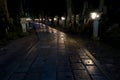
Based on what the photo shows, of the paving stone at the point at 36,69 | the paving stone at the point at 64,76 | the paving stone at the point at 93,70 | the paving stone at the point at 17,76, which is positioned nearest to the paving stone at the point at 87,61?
the paving stone at the point at 93,70

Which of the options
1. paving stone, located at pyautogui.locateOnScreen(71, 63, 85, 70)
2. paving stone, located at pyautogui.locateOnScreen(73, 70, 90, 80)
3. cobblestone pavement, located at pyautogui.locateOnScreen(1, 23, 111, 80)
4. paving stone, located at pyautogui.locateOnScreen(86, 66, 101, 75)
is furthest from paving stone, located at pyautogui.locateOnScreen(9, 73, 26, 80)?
paving stone, located at pyautogui.locateOnScreen(86, 66, 101, 75)

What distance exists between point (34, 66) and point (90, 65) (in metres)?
2.49

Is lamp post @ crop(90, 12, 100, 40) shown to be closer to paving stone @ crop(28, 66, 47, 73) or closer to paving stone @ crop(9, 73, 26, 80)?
paving stone @ crop(28, 66, 47, 73)

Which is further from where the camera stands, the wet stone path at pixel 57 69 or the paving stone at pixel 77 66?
the paving stone at pixel 77 66

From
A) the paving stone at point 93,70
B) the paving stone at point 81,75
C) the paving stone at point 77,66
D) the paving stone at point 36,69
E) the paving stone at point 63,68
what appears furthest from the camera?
the paving stone at point 77,66

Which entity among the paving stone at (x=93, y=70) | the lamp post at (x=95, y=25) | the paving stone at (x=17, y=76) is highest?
the lamp post at (x=95, y=25)

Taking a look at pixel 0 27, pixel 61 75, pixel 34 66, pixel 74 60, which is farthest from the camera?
pixel 0 27

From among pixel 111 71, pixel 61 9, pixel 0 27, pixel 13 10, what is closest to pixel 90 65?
pixel 111 71

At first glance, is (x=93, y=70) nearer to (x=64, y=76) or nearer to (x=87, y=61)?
(x=64, y=76)

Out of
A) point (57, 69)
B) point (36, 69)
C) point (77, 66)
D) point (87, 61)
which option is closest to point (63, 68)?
point (57, 69)

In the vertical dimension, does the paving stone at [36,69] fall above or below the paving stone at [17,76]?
above

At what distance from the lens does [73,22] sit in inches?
1362

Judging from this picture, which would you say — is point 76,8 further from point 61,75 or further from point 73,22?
point 61,75

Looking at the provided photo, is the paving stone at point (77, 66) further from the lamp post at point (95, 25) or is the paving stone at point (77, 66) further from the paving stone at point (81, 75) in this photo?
the lamp post at point (95, 25)
